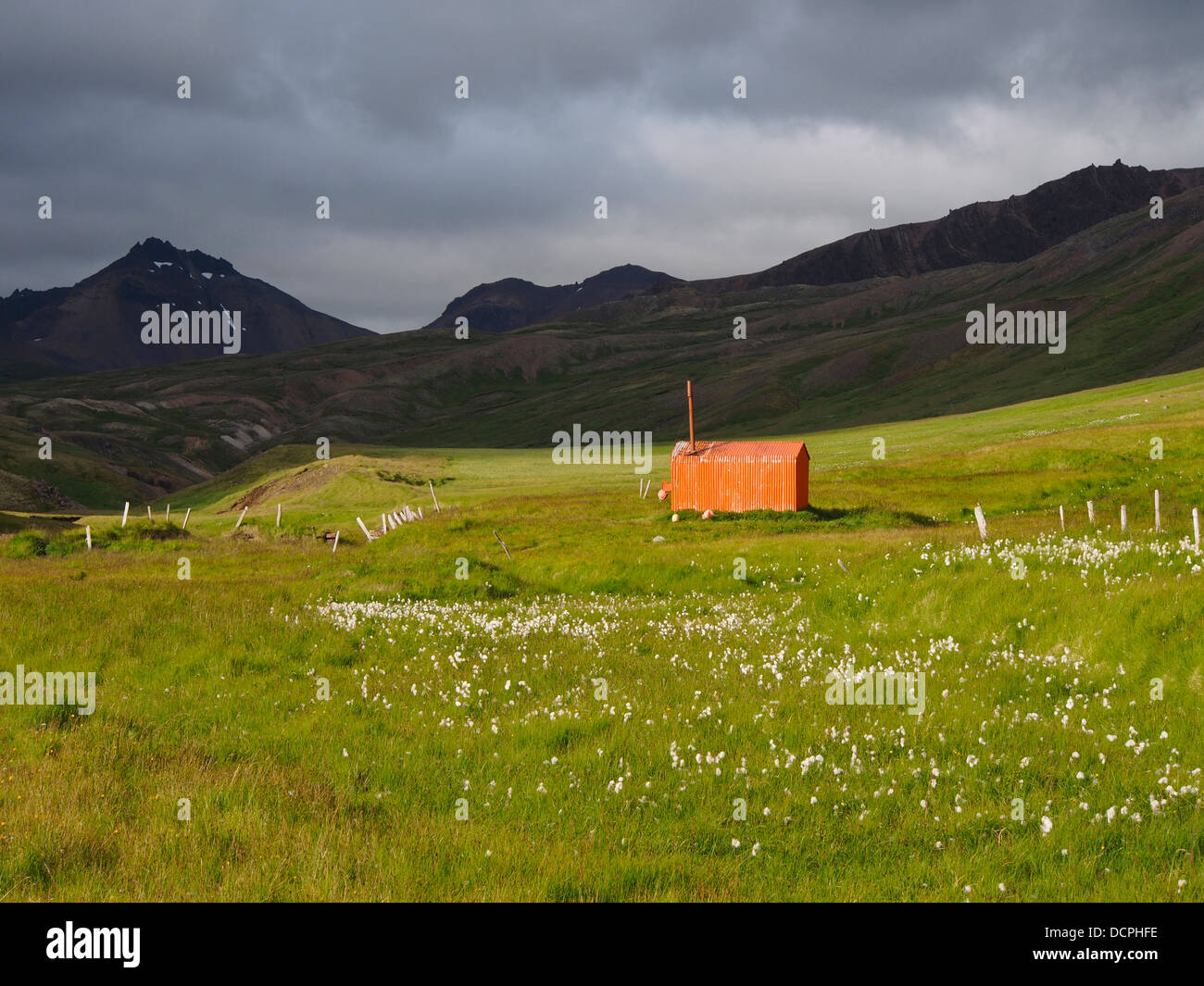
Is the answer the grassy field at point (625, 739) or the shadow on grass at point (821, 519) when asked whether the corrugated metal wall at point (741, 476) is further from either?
the grassy field at point (625, 739)

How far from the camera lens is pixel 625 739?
1011 centimetres

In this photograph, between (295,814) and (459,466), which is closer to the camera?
(295,814)

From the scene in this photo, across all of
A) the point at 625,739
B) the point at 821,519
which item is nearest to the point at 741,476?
the point at 821,519

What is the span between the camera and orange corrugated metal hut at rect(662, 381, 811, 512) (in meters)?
48.2

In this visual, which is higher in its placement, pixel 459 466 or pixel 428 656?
pixel 459 466

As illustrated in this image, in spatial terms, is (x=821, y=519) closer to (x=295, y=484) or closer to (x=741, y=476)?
(x=741, y=476)

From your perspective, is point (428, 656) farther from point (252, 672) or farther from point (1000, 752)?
point (1000, 752)

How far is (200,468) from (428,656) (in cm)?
19273

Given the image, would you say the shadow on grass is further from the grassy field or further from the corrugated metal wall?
the grassy field

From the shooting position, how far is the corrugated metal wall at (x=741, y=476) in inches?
1900

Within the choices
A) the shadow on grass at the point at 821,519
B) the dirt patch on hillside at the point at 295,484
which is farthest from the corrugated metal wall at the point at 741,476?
the dirt patch on hillside at the point at 295,484

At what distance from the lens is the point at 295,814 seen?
787cm

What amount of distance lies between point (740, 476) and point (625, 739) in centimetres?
4064
